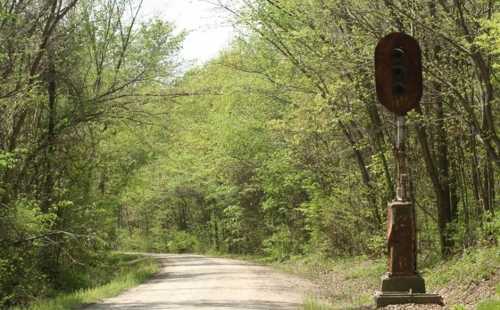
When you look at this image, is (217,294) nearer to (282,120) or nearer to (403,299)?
(403,299)

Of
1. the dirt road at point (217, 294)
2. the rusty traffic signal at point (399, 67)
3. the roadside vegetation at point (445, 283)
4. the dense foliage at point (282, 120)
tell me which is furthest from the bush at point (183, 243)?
the rusty traffic signal at point (399, 67)

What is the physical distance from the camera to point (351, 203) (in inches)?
938

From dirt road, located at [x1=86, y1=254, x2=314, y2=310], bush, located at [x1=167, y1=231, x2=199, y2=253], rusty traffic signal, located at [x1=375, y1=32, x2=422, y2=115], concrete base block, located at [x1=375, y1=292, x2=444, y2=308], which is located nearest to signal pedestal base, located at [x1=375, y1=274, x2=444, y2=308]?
concrete base block, located at [x1=375, y1=292, x2=444, y2=308]

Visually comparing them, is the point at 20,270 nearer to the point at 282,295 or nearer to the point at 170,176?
the point at 282,295

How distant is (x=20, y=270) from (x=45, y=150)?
3.76 metres

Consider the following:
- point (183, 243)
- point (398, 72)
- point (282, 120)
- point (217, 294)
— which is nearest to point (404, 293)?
point (398, 72)

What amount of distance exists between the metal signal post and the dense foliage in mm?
1078

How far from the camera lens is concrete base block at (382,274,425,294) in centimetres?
1017

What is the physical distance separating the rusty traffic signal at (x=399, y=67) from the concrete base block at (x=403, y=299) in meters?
2.61

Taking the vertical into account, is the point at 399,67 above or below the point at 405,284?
above

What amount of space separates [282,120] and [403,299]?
12.6 meters

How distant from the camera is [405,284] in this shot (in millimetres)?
10203

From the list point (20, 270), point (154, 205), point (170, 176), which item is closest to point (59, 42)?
point (20, 270)

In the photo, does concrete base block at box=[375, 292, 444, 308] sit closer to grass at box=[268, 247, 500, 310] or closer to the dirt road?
grass at box=[268, 247, 500, 310]
